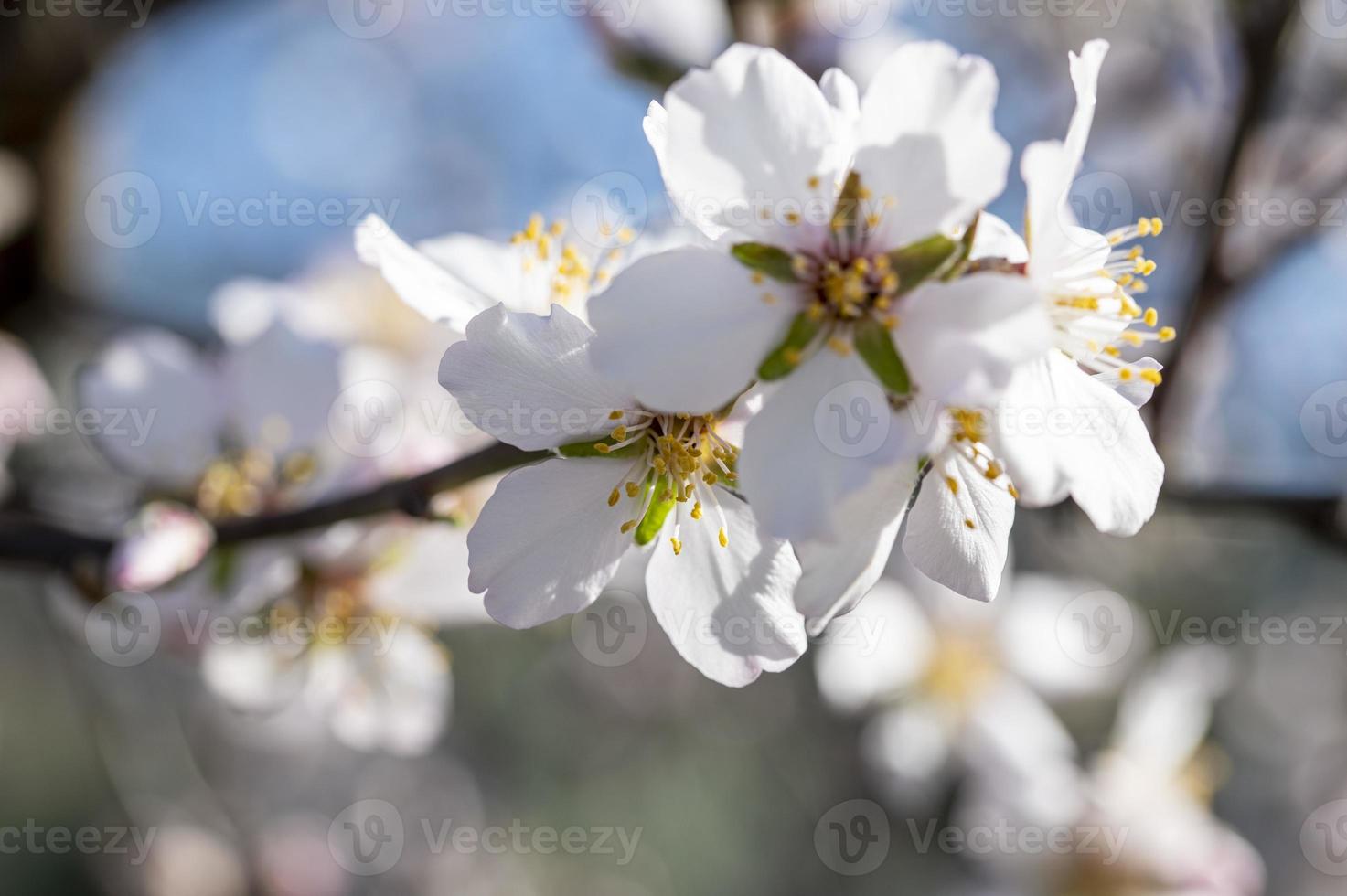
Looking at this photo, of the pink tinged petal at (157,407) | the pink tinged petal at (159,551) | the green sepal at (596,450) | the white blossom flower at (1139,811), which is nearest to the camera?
the green sepal at (596,450)

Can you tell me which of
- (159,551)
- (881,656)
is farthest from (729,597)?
(881,656)

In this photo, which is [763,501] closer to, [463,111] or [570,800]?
[570,800]

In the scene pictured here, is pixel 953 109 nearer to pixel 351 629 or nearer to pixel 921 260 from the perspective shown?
pixel 921 260

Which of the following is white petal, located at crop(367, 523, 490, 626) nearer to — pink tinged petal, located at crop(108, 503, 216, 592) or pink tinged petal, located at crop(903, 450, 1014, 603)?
pink tinged petal, located at crop(108, 503, 216, 592)

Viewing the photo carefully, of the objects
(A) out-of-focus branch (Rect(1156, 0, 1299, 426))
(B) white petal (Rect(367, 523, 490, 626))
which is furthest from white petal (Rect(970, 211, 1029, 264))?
(A) out-of-focus branch (Rect(1156, 0, 1299, 426))

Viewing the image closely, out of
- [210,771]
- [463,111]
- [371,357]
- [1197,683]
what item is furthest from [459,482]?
[463,111]

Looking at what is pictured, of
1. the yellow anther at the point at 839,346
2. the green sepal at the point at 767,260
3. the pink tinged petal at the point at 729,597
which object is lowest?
the pink tinged petal at the point at 729,597

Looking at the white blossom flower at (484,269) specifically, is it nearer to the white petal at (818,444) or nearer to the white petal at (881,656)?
the white petal at (818,444)

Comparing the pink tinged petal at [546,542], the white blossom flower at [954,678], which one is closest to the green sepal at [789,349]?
the pink tinged petal at [546,542]
